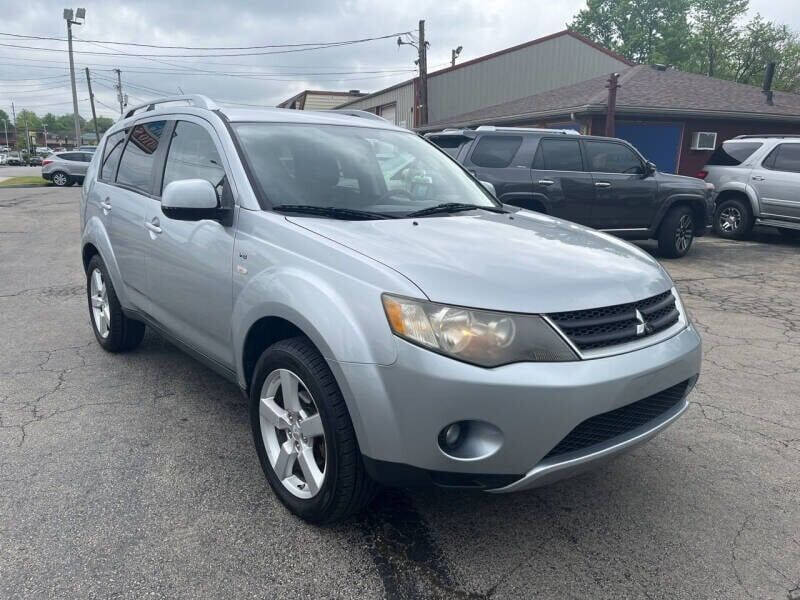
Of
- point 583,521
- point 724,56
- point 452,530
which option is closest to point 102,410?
point 452,530

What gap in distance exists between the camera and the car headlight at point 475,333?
7.14 ft

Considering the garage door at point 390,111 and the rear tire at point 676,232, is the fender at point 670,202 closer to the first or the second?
the rear tire at point 676,232

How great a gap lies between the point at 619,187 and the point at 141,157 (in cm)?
690

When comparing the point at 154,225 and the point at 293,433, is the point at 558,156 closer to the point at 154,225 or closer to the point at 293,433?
the point at 154,225

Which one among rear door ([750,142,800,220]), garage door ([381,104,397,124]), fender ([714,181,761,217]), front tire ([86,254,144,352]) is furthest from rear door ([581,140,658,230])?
garage door ([381,104,397,124])

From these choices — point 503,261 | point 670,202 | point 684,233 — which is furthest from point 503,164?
point 503,261

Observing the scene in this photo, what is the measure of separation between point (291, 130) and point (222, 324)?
1.19 meters

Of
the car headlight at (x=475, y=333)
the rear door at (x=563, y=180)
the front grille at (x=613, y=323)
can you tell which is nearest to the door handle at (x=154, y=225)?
the car headlight at (x=475, y=333)

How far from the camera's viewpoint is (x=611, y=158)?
925cm

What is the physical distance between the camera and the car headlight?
7.14ft

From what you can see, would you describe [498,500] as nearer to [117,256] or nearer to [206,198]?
[206,198]

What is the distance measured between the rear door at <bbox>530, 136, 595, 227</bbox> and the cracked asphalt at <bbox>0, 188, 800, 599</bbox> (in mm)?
4677

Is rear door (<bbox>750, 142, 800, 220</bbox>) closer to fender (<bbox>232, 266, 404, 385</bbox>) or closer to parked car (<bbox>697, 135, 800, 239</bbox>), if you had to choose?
parked car (<bbox>697, 135, 800, 239</bbox>)

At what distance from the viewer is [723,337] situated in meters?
5.58
